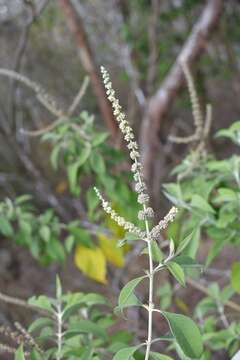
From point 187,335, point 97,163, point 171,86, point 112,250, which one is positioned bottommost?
Answer: point 187,335

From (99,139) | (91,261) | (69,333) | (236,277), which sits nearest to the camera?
(69,333)

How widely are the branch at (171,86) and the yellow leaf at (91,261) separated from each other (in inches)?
23.0

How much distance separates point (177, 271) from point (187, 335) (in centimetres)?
8

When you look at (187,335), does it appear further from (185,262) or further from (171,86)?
(171,86)

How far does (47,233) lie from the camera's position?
1523mm

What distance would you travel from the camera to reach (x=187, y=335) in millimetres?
670

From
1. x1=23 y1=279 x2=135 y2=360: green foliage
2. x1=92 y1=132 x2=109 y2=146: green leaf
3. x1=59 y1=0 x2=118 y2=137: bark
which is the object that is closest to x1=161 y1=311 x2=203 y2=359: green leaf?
x1=23 y1=279 x2=135 y2=360: green foliage

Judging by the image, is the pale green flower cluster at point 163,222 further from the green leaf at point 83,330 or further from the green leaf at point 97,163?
the green leaf at point 97,163

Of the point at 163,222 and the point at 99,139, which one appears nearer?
the point at 163,222

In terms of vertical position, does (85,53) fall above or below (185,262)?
above

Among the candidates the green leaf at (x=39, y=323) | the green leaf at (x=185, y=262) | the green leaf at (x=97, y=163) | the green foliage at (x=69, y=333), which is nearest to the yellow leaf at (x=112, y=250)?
the green leaf at (x=97, y=163)

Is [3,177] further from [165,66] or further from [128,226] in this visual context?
[128,226]

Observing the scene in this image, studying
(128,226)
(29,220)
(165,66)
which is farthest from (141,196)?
(165,66)

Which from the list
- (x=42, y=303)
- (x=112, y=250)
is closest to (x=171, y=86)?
(x=112, y=250)
